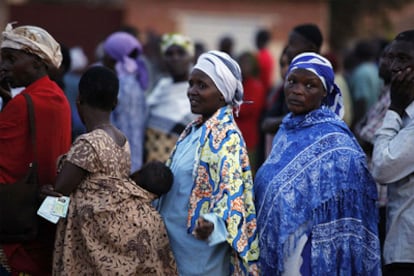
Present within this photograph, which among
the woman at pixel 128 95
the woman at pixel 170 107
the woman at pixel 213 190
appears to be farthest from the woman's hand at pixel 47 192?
the woman at pixel 170 107

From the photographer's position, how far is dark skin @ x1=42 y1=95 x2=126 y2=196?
5.29 metres

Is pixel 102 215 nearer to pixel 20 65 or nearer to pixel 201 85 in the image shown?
pixel 201 85

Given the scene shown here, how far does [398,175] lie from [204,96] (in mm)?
1321

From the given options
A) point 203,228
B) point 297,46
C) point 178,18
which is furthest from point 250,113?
point 178,18

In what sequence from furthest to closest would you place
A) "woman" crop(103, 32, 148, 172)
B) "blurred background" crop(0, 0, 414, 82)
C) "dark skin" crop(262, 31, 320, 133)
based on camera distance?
1. "blurred background" crop(0, 0, 414, 82)
2. "woman" crop(103, 32, 148, 172)
3. "dark skin" crop(262, 31, 320, 133)

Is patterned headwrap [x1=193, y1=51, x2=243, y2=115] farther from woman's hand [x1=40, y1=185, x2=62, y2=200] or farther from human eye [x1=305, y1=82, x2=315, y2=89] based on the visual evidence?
woman's hand [x1=40, y1=185, x2=62, y2=200]

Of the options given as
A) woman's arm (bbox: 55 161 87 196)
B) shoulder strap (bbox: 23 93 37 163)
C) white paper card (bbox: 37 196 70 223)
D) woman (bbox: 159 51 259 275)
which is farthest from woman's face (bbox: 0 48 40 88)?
woman (bbox: 159 51 259 275)

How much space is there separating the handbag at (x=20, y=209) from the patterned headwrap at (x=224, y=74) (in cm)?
128

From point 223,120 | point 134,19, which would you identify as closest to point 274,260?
point 223,120

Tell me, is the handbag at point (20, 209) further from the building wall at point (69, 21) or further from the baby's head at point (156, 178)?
the building wall at point (69, 21)

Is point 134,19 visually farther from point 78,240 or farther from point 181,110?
point 78,240

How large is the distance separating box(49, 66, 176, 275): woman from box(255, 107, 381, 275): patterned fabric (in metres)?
0.71

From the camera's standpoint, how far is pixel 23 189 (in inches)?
215

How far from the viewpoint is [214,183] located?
17.7ft
